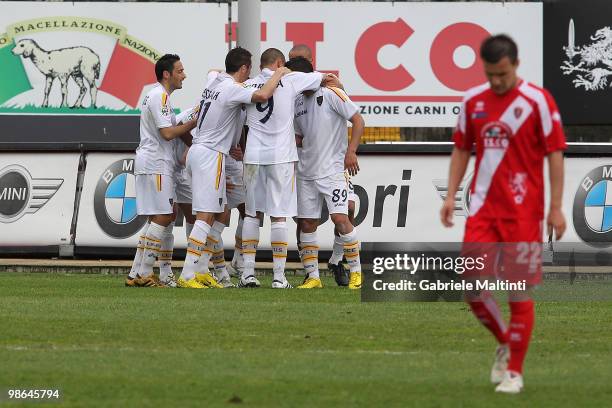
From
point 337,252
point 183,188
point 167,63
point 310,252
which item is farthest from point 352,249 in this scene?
point 167,63

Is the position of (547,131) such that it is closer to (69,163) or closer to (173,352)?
(173,352)

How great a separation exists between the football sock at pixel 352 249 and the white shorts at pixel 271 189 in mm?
654

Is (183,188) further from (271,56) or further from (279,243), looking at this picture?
(271,56)

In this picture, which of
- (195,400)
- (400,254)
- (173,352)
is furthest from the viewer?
(400,254)

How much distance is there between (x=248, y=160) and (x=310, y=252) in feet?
3.76

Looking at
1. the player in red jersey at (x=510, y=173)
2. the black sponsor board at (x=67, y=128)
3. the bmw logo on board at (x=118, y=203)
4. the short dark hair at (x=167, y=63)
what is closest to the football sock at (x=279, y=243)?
the short dark hair at (x=167, y=63)

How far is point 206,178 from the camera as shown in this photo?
1491 cm

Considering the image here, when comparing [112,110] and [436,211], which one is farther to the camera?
[112,110]

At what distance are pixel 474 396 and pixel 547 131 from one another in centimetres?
149

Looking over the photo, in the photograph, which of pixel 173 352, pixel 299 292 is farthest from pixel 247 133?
pixel 173 352

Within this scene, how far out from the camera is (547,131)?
26.5ft

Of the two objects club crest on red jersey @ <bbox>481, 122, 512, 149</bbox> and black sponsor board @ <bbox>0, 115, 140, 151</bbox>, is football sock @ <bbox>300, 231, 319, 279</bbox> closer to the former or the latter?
club crest on red jersey @ <bbox>481, 122, 512, 149</bbox>

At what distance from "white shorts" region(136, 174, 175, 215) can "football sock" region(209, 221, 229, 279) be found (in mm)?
540

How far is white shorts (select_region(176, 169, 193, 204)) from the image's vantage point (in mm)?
15719
